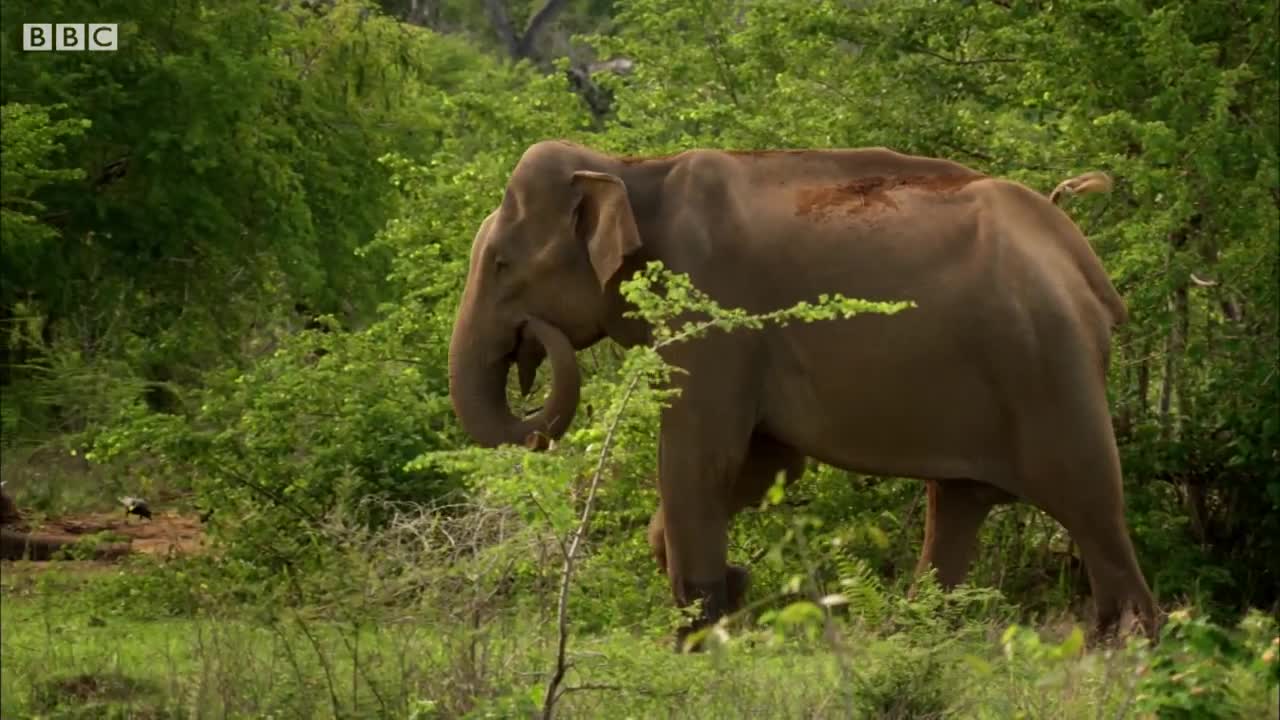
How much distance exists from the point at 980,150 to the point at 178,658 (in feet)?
21.7

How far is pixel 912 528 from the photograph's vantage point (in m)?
14.3

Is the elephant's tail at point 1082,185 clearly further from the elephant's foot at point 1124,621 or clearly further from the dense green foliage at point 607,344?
the elephant's foot at point 1124,621

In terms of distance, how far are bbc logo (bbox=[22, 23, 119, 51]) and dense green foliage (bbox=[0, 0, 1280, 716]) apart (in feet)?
0.30

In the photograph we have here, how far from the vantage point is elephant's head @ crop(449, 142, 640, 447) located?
11.8 m

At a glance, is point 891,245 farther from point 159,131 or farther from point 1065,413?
point 159,131

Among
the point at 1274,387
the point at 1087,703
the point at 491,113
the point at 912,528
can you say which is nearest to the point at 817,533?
the point at 912,528

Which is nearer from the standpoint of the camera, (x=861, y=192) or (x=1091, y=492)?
(x=1091, y=492)

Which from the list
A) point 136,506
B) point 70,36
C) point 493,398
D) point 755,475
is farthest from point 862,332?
point 70,36

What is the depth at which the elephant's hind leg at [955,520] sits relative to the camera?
1186cm

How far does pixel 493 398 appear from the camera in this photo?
12.1 meters

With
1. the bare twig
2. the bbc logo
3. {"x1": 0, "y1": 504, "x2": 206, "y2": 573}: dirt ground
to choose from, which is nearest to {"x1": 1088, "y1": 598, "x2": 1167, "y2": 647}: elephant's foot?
the bare twig

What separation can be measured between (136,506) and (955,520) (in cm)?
581

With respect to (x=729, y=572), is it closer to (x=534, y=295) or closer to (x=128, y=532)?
(x=534, y=295)

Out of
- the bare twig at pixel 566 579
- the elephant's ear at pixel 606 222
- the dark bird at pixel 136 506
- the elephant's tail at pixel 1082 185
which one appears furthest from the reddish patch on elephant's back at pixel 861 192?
the dark bird at pixel 136 506
